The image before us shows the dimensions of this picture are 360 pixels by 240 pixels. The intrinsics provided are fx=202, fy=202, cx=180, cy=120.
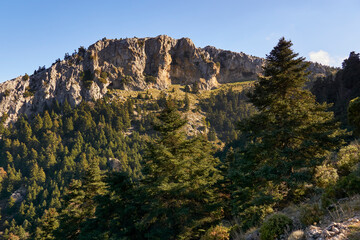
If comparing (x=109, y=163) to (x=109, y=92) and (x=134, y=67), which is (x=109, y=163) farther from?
(x=134, y=67)

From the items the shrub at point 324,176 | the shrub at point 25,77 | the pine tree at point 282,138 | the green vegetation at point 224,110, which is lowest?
the shrub at point 324,176

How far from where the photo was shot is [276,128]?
1246 cm

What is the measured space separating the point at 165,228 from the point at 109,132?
136329 millimetres

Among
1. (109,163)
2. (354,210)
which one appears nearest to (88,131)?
(109,163)

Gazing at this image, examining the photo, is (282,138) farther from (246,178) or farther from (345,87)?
(345,87)

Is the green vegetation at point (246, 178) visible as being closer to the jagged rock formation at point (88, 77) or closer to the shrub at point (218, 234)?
the shrub at point (218, 234)

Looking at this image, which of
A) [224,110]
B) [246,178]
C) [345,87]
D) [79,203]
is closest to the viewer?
[246,178]

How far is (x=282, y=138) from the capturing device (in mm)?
12398

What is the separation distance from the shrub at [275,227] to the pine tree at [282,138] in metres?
3.07

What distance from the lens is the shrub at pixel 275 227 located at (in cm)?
730

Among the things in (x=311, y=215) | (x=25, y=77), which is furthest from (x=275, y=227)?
(x=25, y=77)

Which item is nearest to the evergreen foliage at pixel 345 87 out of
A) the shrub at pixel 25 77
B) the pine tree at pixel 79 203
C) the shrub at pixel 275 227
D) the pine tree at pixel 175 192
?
the pine tree at pixel 175 192

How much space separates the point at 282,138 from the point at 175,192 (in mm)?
7759

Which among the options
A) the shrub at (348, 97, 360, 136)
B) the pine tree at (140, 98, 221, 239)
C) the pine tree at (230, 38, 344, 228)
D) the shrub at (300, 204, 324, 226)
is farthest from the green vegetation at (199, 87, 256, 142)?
the shrub at (300, 204, 324, 226)
